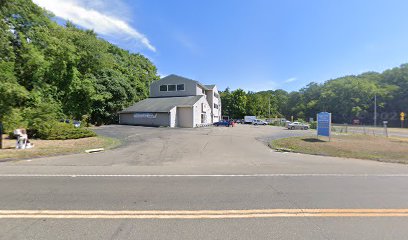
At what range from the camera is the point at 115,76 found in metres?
42.3

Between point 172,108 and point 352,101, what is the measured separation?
77.1 meters

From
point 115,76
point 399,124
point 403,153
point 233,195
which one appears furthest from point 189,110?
point 399,124

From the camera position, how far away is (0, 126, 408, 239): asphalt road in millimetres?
3777

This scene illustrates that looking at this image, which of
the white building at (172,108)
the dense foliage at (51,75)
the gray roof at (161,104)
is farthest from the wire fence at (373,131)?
the dense foliage at (51,75)

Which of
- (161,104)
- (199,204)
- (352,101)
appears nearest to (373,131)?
(161,104)

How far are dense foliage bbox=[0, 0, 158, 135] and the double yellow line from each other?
1479 centimetres

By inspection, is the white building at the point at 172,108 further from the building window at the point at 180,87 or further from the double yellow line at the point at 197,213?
the double yellow line at the point at 197,213

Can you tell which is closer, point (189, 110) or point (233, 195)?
point (233, 195)

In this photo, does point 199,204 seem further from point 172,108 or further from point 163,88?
point 163,88

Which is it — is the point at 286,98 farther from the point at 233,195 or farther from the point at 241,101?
the point at 233,195
